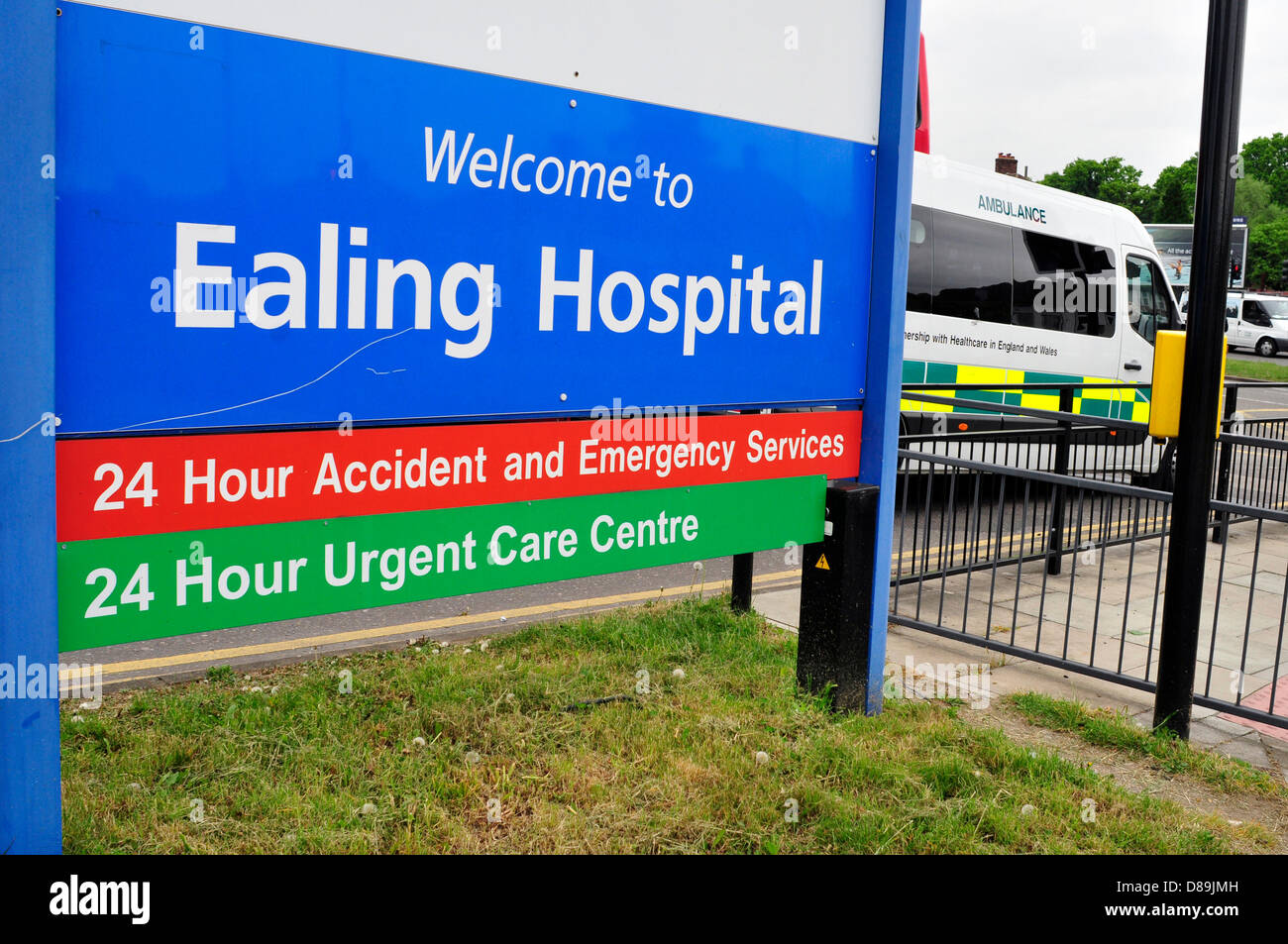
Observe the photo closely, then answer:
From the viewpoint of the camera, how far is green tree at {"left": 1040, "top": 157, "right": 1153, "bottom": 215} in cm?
9031

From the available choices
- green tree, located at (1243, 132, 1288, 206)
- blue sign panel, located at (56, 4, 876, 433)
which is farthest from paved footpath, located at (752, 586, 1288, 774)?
green tree, located at (1243, 132, 1288, 206)

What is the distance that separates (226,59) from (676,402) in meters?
1.71

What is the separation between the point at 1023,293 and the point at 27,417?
1016 centimetres

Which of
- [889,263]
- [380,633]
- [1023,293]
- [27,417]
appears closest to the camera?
[27,417]

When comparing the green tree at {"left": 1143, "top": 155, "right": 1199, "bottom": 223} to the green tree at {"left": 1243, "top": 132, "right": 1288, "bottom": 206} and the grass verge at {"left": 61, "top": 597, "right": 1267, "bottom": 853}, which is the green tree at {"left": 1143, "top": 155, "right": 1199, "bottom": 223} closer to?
the green tree at {"left": 1243, "top": 132, "right": 1288, "bottom": 206}

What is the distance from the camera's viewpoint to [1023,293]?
10.9 metres

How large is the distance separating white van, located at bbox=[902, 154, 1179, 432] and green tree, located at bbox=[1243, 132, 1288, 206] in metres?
105

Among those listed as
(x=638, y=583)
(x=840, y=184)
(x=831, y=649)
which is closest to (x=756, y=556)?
(x=638, y=583)

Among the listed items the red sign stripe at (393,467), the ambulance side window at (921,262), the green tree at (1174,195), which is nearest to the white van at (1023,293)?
the ambulance side window at (921,262)

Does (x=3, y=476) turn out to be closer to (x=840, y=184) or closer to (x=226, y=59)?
(x=226, y=59)

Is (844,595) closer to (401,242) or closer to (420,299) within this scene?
(420,299)

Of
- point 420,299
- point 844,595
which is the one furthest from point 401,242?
point 844,595

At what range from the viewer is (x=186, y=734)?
380 cm

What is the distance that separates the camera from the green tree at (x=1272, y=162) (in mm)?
100062
